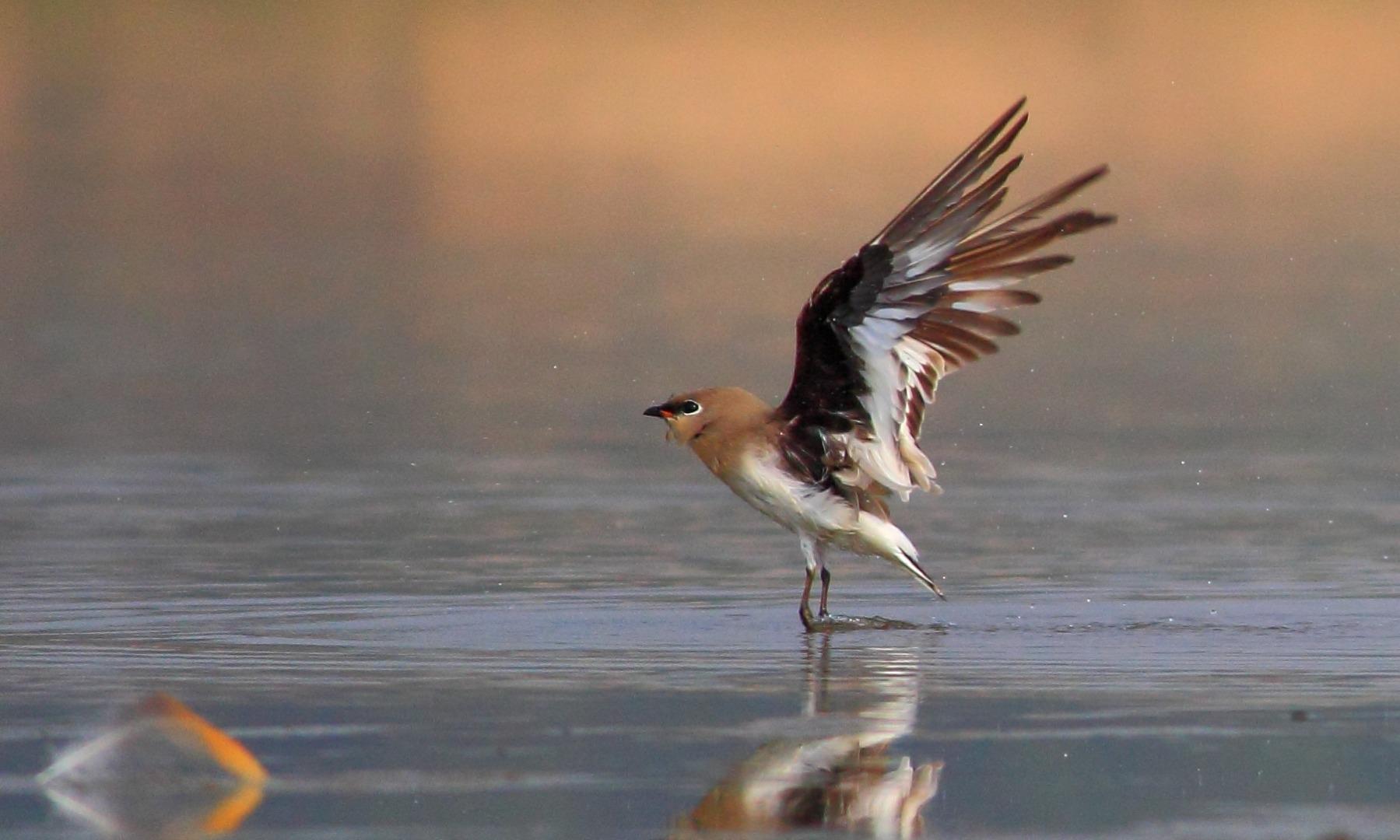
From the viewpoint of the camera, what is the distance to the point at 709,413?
1094 cm

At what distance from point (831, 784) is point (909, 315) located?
11.3ft

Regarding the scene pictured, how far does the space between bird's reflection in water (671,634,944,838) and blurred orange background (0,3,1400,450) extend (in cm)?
798

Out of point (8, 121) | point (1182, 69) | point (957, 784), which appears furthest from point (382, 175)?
point (957, 784)

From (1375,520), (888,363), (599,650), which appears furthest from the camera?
(1375,520)

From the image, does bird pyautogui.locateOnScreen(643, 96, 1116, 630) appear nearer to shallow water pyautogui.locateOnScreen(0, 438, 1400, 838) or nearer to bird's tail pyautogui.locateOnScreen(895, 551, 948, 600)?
bird's tail pyautogui.locateOnScreen(895, 551, 948, 600)

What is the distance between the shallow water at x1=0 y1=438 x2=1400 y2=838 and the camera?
7.11 meters

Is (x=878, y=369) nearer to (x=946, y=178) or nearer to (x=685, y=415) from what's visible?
(x=946, y=178)

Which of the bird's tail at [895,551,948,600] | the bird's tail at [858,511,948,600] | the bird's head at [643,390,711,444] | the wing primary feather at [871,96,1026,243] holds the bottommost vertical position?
the bird's tail at [895,551,948,600]

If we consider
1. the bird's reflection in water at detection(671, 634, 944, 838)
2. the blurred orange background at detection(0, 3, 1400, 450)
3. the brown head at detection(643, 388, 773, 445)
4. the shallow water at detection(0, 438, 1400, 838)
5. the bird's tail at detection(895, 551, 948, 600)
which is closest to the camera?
Answer: the bird's reflection in water at detection(671, 634, 944, 838)

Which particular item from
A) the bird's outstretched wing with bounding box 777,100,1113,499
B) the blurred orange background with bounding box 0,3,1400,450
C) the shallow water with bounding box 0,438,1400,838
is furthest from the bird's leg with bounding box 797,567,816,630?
the blurred orange background with bounding box 0,3,1400,450

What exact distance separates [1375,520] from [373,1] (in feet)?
83.7

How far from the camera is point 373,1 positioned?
36844 millimetres

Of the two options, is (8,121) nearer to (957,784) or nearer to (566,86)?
(566,86)

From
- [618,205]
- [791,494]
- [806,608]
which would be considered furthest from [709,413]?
[618,205]
